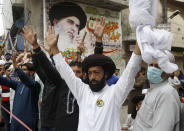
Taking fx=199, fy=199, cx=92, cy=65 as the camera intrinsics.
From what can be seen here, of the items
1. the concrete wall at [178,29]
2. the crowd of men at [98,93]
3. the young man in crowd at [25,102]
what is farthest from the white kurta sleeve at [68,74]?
the concrete wall at [178,29]

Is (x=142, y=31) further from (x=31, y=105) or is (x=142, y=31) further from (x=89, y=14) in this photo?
(x=89, y=14)

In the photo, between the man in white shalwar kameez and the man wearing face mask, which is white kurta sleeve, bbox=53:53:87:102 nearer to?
the man in white shalwar kameez

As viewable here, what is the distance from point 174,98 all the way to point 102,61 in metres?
0.80

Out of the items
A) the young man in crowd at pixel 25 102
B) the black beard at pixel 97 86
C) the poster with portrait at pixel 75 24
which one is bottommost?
the young man in crowd at pixel 25 102

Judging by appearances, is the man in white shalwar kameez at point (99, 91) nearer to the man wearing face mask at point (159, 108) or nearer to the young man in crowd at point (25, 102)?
the man wearing face mask at point (159, 108)

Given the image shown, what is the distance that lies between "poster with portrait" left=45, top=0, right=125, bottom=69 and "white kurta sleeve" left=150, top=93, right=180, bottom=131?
20.0 ft

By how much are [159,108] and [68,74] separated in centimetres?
96

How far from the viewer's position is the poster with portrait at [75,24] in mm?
7820

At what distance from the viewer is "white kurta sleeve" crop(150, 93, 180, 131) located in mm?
1853

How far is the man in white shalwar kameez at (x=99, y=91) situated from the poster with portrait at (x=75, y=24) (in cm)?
584

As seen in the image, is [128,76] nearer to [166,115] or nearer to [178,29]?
[166,115]

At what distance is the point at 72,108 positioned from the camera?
8.27ft

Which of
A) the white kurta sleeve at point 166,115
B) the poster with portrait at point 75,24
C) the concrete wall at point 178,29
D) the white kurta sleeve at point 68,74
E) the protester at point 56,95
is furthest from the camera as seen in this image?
the concrete wall at point 178,29

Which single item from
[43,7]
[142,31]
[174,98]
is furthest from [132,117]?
[43,7]
